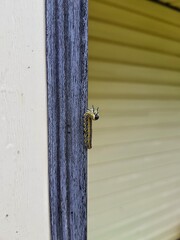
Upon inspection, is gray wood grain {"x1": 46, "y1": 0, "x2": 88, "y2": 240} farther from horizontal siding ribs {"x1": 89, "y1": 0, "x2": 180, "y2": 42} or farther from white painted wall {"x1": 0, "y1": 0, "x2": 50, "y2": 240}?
horizontal siding ribs {"x1": 89, "y1": 0, "x2": 180, "y2": 42}

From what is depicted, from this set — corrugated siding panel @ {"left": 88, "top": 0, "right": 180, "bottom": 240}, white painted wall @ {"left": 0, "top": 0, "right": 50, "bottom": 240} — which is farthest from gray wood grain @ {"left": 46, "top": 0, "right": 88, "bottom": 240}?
corrugated siding panel @ {"left": 88, "top": 0, "right": 180, "bottom": 240}

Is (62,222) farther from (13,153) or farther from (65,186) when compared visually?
(13,153)

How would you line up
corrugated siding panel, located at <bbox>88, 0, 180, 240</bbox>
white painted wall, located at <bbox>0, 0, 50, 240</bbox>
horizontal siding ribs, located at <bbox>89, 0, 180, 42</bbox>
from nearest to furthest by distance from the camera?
white painted wall, located at <bbox>0, 0, 50, 240</bbox> < horizontal siding ribs, located at <bbox>89, 0, 180, 42</bbox> < corrugated siding panel, located at <bbox>88, 0, 180, 240</bbox>

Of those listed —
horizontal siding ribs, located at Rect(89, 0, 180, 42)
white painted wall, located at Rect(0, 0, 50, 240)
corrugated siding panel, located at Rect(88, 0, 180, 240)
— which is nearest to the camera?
white painted wall, located at Rect(0, 0, 50, 240)

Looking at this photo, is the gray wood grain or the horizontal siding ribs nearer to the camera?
the gray wood grain

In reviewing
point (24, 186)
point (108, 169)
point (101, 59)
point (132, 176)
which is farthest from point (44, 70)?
point (132, 176)
